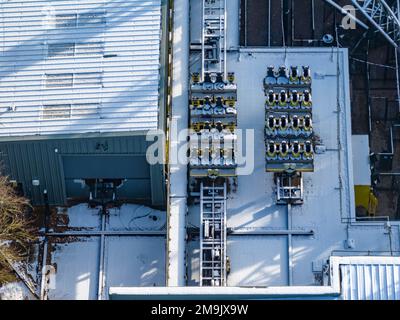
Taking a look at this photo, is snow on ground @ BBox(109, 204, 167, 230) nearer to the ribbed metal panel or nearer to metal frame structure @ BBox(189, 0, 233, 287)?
metal frame structure @ BBox(189, 0, 233, 287)

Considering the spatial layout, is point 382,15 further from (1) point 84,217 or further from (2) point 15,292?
(2) point 15,292

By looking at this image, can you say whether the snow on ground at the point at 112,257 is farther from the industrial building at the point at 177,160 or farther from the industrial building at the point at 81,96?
the industrial building at the point at 81,96

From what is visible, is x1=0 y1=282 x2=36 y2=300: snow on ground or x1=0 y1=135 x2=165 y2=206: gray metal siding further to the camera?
x1=0 y1=282 x2=36 y2=300: snow on ground

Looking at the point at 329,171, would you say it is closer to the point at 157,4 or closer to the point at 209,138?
the point at 209,138

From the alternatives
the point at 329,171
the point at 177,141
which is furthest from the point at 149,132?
the point at 329,171

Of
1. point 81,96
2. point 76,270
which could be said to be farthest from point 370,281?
point 81,96

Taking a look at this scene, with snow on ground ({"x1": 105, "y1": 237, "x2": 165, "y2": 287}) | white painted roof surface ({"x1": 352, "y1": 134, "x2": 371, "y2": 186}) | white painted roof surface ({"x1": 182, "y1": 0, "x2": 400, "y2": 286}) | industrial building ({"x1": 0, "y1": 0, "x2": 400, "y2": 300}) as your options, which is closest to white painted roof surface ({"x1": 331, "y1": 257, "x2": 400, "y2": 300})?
industrial building ({"x1": 0, "y1": 0, "x2": 400, "y2": 300})

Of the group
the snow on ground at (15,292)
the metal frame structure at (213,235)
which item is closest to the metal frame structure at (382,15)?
the metal frame structure at (213,235)
